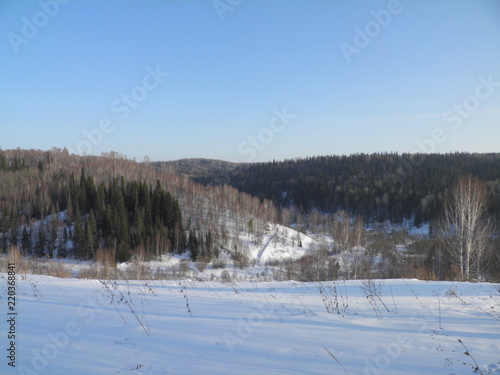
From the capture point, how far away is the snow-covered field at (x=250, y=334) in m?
3.12

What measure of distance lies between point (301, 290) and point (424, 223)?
3269 inches

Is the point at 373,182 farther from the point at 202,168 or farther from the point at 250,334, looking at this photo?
the point at 250,334

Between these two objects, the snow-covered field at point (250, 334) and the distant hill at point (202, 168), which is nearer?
the snow-covered field at point (250, 334)

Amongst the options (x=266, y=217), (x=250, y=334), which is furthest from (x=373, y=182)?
(x=250, y=334)

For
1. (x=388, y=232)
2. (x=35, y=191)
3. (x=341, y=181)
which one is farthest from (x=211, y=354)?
(x=341, y=181)

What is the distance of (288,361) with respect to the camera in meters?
3.17

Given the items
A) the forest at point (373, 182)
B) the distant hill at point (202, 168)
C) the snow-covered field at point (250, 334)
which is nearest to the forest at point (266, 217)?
the forest at point (373, 182)

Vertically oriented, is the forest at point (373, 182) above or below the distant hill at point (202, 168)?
below

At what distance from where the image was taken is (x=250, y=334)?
12.8 feet

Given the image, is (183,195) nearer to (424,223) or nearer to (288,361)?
(424,223)

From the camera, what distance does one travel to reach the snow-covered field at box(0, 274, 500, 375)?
312cm

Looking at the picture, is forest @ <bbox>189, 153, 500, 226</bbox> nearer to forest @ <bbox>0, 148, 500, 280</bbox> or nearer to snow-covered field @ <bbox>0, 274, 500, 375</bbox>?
forest @ <bbox>0, 148, 500, 280</bbox>

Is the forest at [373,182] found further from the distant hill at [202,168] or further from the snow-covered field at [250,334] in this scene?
the snow-covered field at [250,334]

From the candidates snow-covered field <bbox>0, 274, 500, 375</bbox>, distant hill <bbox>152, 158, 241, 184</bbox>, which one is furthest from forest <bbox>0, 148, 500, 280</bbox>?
distant hill <bbox>152, 158, 241, 184</bbox>
